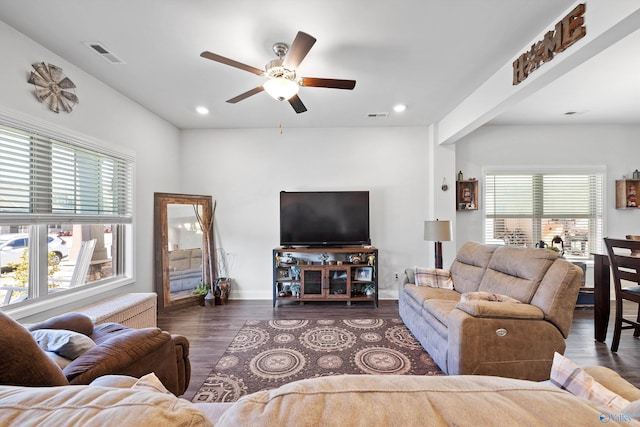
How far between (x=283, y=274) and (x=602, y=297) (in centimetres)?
369

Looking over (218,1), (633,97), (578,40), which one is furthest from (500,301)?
(633,97)

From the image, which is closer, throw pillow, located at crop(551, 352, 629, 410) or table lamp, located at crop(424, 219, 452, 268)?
throw pillow, located at crop(551, 352, 629, 410)

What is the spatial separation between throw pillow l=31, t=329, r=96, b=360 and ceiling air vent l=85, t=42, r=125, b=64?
2.19 metres

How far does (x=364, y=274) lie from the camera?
3.93 metres

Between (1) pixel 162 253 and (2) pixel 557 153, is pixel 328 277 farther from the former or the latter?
(2) pixel 557 153

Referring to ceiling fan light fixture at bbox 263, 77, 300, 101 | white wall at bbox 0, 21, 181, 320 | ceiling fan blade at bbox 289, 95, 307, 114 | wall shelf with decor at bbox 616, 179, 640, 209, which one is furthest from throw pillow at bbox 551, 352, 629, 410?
wall shelf with decor at bbox 616, 179, 640, 209

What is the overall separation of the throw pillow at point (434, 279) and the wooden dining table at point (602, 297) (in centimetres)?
139

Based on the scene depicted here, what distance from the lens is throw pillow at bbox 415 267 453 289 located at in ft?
10.1

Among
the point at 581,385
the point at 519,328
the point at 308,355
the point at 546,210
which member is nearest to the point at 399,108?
the point at 519,328

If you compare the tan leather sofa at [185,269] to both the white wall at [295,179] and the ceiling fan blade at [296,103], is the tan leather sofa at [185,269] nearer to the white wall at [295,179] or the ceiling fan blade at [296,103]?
the white wall at [295,179]

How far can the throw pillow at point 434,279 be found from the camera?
10.1 feet

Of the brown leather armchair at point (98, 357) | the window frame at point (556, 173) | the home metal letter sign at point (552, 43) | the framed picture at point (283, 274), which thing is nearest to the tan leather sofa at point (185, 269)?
the framed picture at point (283, 274)

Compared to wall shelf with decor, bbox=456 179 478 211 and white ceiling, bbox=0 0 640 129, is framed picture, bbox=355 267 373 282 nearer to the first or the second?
wall shelf with decor, bbox=456 179 478 211

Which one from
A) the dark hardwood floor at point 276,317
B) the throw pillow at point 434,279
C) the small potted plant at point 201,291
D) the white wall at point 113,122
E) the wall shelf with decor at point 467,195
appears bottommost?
the dark hardwood floor at point 276,317
